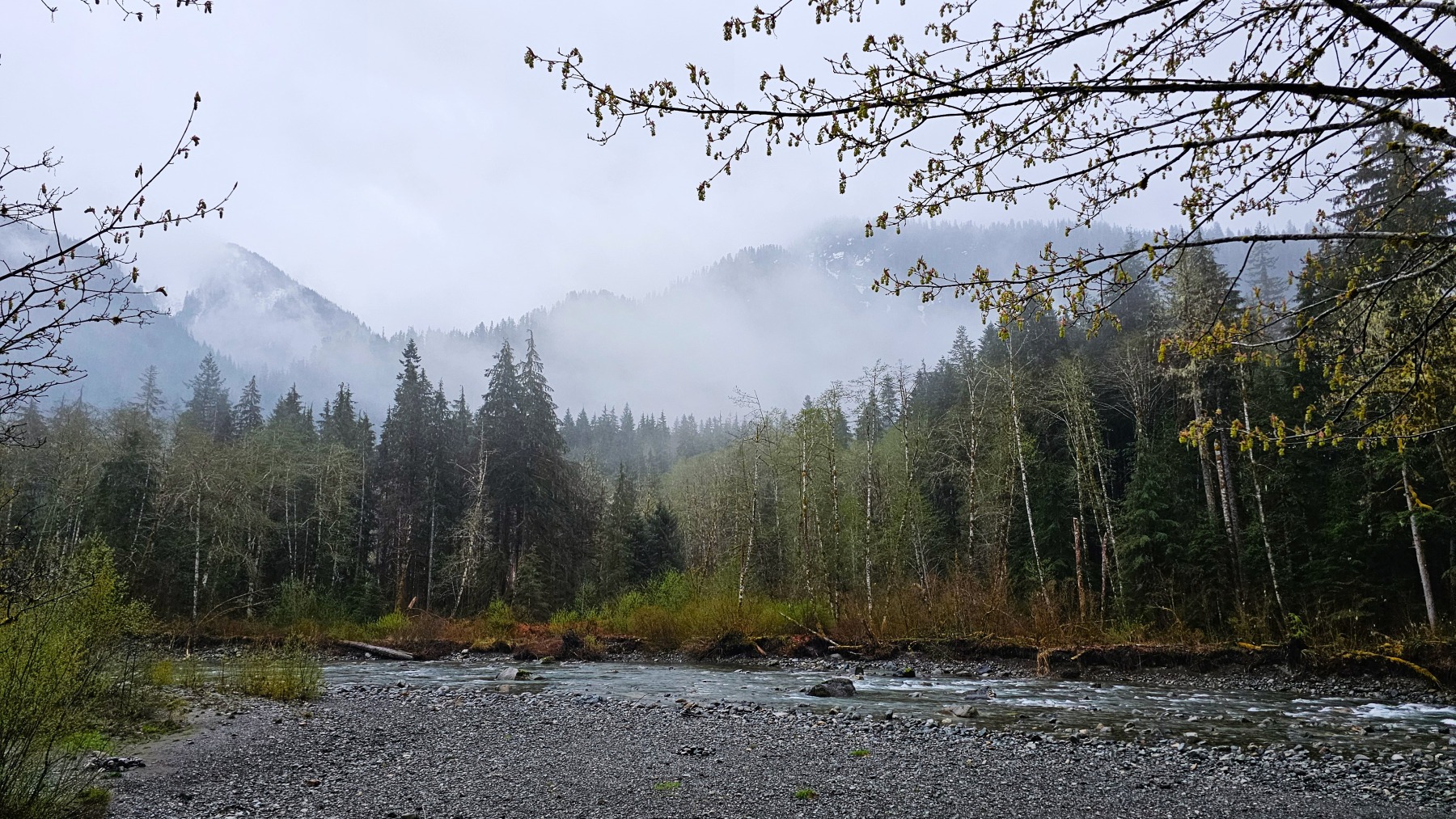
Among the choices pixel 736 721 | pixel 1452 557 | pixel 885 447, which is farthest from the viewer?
pixel 885 447

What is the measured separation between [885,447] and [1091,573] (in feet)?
43.8

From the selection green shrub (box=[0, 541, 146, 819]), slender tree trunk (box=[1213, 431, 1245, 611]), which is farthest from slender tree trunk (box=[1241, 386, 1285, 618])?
green shrub (box=[0, 541, 146, 819])

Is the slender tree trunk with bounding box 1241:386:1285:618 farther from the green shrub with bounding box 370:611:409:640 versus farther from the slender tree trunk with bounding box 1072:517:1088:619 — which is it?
the green shrub with bounding box 370:611:409:640

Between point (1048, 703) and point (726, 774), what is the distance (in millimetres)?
7895

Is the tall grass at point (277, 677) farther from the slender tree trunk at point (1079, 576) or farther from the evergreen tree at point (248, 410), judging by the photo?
the evergreen tree at point (248, 410)

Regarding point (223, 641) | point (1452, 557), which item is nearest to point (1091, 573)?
point (1452, 557)

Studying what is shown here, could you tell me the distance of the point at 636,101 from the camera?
3182 millimetres

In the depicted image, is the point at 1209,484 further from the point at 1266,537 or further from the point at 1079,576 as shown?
the point at 1079,576

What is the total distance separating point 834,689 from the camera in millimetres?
14578

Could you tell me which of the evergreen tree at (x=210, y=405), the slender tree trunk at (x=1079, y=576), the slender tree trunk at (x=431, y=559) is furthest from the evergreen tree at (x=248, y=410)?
the slender tree trunk at (x=1079, y=576)

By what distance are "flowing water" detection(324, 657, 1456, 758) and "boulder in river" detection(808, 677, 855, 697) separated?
0.23m

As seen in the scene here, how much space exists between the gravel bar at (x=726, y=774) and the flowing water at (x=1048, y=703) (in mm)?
966

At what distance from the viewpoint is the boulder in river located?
14.4 m

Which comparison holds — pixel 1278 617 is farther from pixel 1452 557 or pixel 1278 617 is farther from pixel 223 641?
pixel 223 641
